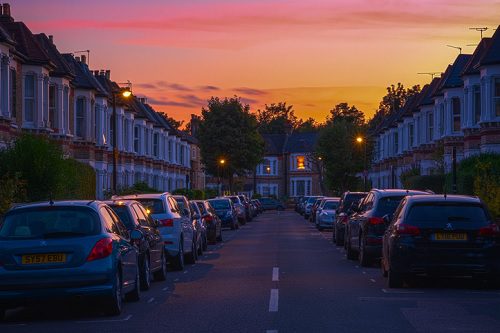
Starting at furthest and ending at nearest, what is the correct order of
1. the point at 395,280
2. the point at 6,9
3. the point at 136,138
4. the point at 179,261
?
1. the point at 136,138
2. the point at 6,9
3. the point at 179,261
4. the point at 395,280

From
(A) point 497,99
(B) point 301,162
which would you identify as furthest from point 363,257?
(B) point 301,162

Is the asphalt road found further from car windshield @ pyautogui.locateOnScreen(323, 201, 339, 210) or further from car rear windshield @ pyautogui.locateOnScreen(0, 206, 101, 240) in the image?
car windshield @ pyautogui.locateOnScreen(323, 201, 339, 210)

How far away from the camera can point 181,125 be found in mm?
192750

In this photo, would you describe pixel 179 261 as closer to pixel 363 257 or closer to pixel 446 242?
pixel 363 257

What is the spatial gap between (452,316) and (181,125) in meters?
180

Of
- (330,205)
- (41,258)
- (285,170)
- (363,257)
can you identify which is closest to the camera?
(41,258)

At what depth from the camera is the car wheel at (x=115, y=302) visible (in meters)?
14.1

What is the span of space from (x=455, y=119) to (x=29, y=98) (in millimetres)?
22732

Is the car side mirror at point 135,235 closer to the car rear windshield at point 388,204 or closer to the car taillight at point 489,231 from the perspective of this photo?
the car taillight at point 489,231

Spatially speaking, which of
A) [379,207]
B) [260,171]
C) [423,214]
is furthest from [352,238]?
[260,171]

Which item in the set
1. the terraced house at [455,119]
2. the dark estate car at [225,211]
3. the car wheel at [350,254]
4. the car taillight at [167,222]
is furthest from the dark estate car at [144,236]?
the dark estate car at [225,211]

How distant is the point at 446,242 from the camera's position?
17.5 metres

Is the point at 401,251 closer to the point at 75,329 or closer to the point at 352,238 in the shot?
the point at 75,329

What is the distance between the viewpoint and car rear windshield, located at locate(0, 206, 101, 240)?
14008 millimetres
